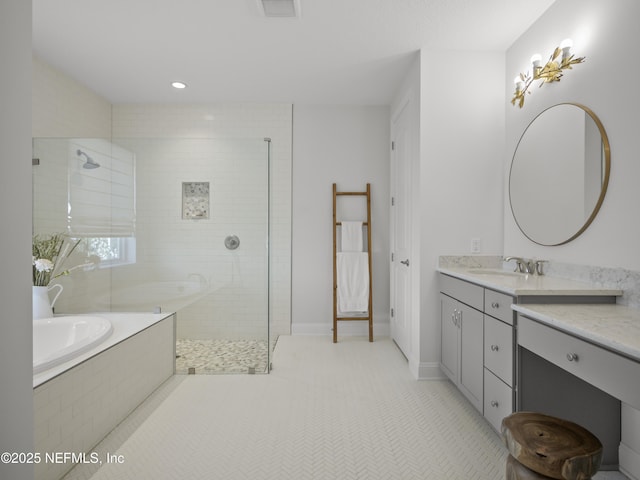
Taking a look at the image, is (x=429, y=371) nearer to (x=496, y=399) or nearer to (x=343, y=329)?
(x=496, y=399)

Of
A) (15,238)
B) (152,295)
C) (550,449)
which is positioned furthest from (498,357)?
(152,295)

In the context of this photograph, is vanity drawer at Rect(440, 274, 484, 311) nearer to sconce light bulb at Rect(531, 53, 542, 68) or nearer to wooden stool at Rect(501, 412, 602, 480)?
wooden stool at Rect(501, 412, 602, 480)

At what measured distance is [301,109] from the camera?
3984mm

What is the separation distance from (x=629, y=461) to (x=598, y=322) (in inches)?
32.1

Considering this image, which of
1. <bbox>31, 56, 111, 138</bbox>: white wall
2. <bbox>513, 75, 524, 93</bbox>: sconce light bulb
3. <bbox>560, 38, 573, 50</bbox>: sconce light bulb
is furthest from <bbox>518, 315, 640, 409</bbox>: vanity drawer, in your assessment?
<bbox>31, 56, 111, 138</bbox>: white wall

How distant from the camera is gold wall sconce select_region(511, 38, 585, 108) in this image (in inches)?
81.0

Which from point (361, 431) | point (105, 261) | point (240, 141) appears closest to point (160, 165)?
point (240, 141)

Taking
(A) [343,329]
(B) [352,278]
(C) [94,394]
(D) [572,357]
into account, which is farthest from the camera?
(A) [343,329]

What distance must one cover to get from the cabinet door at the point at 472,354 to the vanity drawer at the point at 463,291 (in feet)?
0.15

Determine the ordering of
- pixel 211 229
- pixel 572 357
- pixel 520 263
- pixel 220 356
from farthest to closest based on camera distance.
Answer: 1. pixel 220 356
2. pixel 211 229
3. pixel 520 263
4. pixel 572 357

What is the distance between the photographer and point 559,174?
2150mm

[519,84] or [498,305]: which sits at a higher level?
[519,84]

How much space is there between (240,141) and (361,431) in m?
2.28

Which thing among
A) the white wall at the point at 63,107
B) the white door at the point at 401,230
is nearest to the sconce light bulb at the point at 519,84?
the white door at the point at 401,230
